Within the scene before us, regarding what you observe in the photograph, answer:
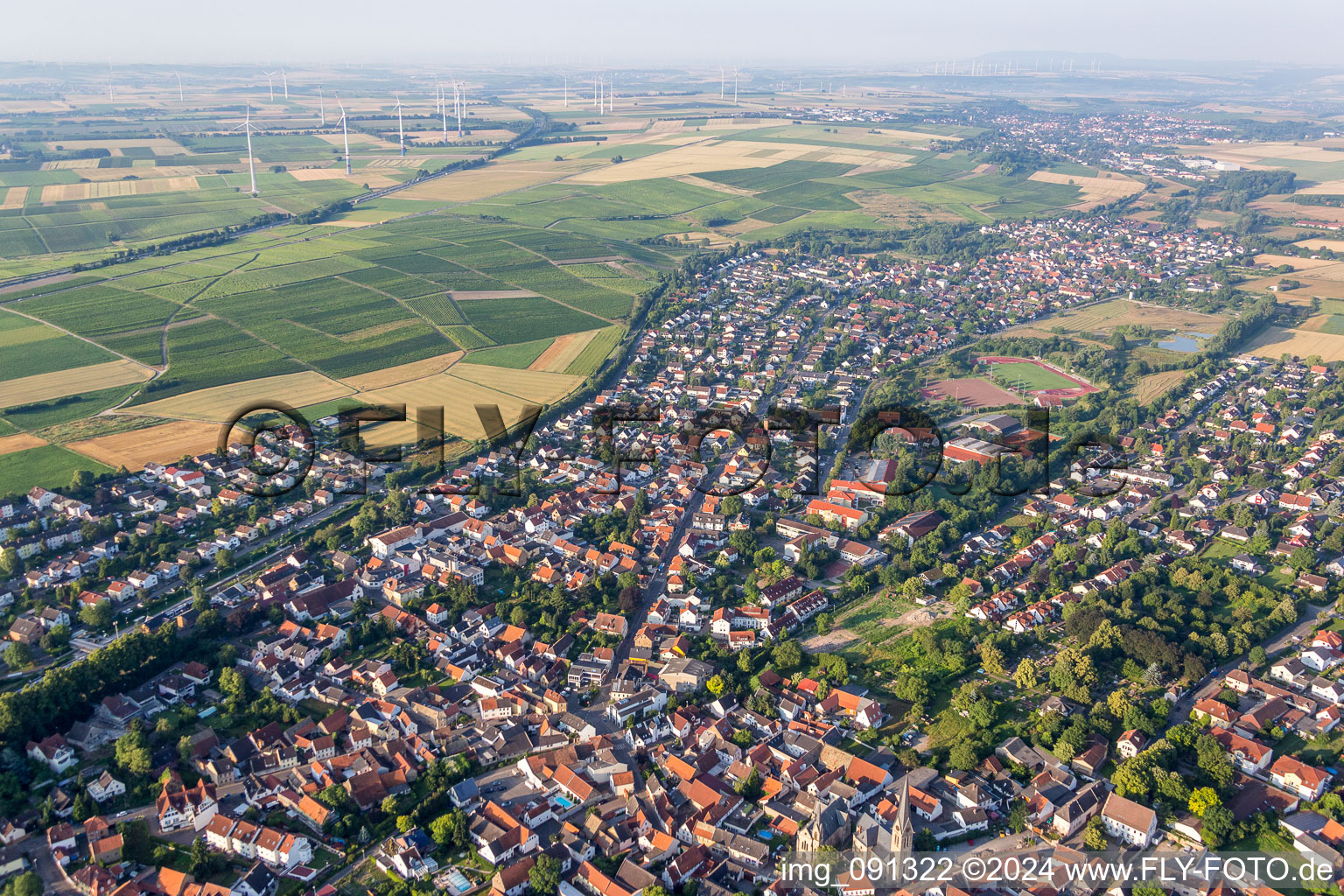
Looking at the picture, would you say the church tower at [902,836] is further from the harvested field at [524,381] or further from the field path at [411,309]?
the field path at [411,309]

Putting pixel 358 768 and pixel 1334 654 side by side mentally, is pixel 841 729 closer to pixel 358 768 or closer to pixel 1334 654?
pixel 358 768

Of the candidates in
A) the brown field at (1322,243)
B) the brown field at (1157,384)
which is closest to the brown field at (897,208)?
the brown field at (1322,243)

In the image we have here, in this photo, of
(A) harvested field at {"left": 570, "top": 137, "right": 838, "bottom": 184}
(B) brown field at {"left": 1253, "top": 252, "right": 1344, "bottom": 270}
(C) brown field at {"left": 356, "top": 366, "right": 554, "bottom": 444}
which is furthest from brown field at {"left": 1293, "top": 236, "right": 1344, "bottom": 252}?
(C) brown field at {"left": 356, "top": 366, "right": 554, "bottom": 444}

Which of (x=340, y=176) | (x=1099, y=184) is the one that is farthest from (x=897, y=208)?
(x=340, y=176)

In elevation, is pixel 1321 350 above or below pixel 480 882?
above

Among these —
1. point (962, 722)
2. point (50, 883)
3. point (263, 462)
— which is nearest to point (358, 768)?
point (50, 883)
